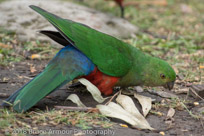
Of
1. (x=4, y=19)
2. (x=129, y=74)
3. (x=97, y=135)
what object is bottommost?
(x=97, y=135)

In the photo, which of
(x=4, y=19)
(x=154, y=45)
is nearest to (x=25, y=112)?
(x=4, y=19)

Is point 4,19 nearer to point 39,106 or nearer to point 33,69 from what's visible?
point 33,69

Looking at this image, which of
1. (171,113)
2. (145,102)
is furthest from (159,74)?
(171,113)

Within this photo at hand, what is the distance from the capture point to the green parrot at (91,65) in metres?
3.22

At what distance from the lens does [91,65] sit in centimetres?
364

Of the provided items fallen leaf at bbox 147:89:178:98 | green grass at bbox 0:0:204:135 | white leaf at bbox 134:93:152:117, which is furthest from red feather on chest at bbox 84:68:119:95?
fallen leaf at bbox 147:89:178:98

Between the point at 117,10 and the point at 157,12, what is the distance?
1158mm

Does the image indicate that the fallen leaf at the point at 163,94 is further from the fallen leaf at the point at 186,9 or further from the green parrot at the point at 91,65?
the fallen leaf at the point at 186,9

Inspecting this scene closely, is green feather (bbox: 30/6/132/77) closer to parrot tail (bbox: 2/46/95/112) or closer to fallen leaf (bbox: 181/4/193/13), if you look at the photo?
parrot tail (bbox: 2/46/95/112)

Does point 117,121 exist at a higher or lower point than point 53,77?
lower

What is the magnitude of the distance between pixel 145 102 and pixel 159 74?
38 centimetres

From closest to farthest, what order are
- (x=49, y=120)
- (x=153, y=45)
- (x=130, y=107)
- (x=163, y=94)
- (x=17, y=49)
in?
1. (x=49, y=120)
2. (x=130, y=107)
3. (x=163, y=94)
4. (x=17, y=49)
5. (x=153, y=45)

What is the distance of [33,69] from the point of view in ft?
15.6

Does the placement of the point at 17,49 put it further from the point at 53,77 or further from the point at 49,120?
the point at 49,120
